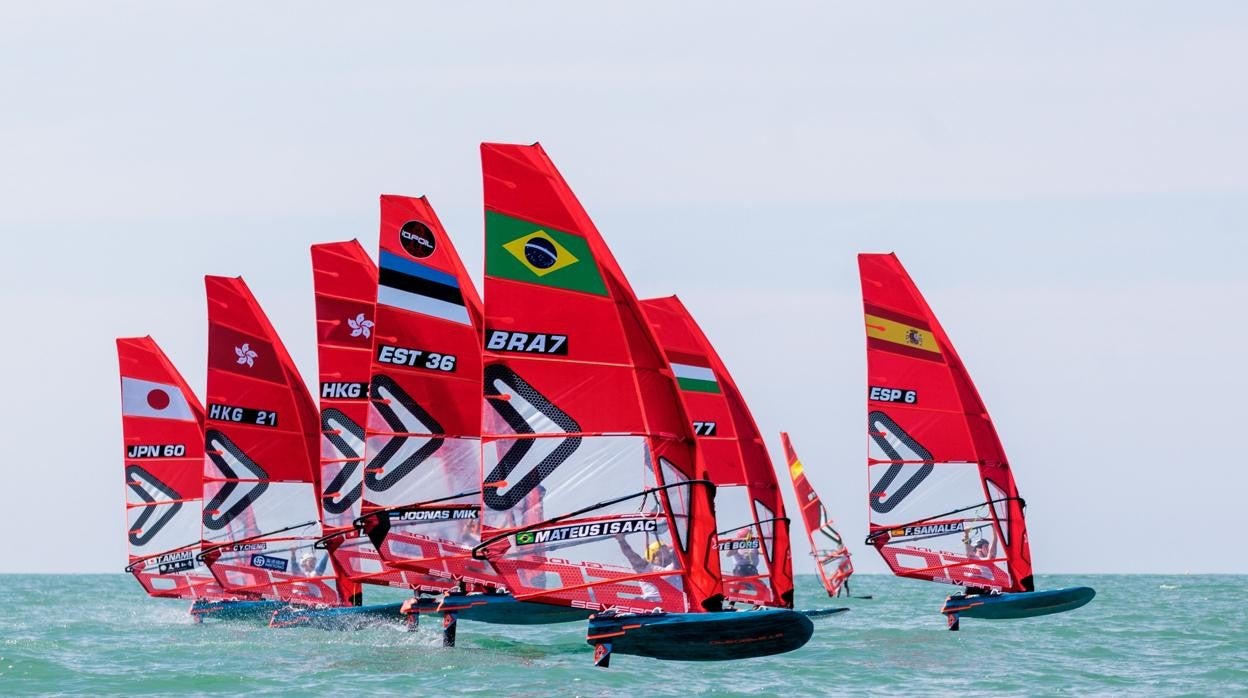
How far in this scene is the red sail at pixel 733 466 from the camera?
33000 mm

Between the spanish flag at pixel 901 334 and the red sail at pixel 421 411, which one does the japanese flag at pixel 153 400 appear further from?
the spanish flag at pixel 901 334

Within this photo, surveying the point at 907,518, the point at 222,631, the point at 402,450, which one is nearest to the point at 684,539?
the point at 402,450

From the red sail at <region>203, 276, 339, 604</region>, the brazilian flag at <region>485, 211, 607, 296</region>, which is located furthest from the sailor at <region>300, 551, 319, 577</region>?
the brazilian flag at <region>485, 211, 607, 296</region>

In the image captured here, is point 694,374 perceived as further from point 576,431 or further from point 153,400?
point 153,400

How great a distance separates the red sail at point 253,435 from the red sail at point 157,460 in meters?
5.29

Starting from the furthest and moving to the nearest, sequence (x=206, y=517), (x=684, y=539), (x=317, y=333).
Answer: (x=206, y=517) → (x=317, y=333) → (x=684, y=539)

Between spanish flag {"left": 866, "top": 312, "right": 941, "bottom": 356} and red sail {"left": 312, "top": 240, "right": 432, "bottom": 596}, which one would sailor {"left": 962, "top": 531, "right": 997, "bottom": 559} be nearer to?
spanish flag {"left": 866, "top": 312, "right": 941, "bottom": 356}

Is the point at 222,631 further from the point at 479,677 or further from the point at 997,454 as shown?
the point at 997,454

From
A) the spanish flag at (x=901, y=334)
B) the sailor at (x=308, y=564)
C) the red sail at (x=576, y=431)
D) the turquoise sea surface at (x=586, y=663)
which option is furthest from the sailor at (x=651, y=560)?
the sailor at (x=308, y=564)

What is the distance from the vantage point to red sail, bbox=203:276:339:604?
38.2 m

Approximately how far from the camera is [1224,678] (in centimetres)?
2792

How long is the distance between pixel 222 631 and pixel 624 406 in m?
16.9

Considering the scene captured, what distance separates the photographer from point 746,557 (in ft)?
109

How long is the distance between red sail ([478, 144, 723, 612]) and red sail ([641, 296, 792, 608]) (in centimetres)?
951
